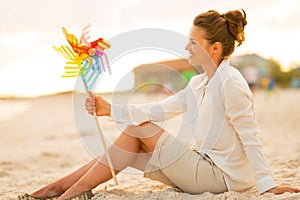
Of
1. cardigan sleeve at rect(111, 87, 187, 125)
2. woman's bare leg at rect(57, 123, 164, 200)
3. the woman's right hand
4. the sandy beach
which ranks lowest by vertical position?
the sandy beach

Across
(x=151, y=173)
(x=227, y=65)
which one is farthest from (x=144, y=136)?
(x=227, y=65)

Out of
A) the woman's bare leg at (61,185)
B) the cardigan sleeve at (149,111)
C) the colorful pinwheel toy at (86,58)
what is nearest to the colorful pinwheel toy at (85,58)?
the colorful pinwheel toy at (86,58)

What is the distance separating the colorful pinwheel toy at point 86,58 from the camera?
2429 mm

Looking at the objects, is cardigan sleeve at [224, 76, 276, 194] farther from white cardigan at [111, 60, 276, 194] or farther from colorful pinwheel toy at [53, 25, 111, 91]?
colorful pinwheel toy at [53, 25, 111, 91]

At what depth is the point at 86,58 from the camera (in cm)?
248

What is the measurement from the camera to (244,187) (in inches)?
90.4

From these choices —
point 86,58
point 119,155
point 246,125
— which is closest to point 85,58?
point 86,58

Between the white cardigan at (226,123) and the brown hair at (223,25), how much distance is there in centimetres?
12

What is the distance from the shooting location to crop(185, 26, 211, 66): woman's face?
2305 mm

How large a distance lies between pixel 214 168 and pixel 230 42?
616mm

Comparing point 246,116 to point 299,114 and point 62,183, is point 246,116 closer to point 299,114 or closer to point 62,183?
point 62,183

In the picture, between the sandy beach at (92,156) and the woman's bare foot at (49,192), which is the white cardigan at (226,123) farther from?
the woman's bare foot at (49,192)

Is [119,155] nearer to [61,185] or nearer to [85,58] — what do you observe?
[61,185]

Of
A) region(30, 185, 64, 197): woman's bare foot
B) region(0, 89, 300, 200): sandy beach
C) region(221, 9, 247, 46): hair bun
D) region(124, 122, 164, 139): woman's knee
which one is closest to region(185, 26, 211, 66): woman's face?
region(221, 9, 247, 46): hair bun
